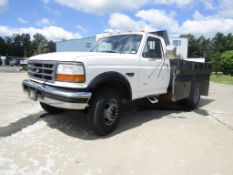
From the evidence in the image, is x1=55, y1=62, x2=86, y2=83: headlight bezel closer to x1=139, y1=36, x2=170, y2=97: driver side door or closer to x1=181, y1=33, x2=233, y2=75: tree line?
x1=139, y1=36, x2=170, y2=97: driver side door

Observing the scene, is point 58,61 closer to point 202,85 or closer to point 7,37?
point 202,85

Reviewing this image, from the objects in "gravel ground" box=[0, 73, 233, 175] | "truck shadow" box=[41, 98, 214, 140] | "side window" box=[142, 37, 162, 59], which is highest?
"side window" box=[142, 37, 162, 59]

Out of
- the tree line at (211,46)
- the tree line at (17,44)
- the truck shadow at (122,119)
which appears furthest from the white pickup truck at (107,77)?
the tree line at (17,44)

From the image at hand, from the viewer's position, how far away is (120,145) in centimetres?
410

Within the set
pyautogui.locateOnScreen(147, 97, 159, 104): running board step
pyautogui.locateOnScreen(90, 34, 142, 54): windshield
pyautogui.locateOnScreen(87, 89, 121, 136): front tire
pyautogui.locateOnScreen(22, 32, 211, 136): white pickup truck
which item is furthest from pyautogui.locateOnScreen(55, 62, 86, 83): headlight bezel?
pyautogui.locateOnScreen(147, 97, 159, 104): running board step

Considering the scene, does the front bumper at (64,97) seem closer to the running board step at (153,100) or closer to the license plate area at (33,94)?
the license plate area at (33,94)

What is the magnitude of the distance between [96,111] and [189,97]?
12.3 feet

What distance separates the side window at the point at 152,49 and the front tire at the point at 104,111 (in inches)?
51.7

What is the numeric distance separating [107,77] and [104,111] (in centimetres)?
68

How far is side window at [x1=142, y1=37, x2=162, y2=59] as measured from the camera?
527 cm

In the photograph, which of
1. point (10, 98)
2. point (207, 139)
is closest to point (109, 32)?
point (207, 139)

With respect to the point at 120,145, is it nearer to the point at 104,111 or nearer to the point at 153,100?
the point at 104,111

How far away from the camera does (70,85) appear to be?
12.6 feet

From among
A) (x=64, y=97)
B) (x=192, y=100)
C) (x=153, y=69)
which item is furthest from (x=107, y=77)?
(x=192, y=100)
